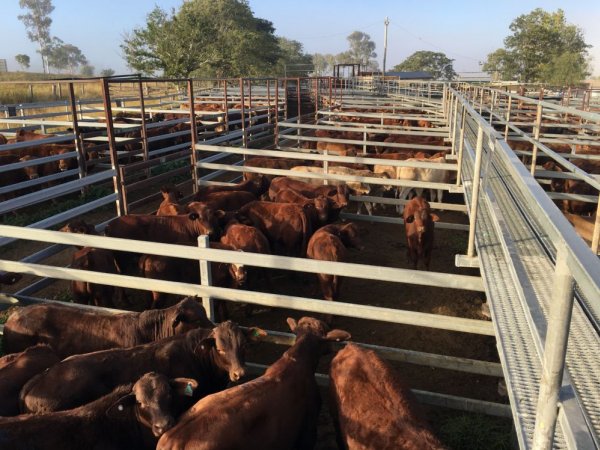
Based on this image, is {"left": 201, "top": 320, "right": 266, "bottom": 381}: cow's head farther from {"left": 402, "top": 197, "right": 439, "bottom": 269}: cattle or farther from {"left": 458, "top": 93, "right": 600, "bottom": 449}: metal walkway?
{"left": 402, "top": 197, "right": 439, "bottom": 269}: cattle

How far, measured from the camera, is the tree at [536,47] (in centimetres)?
5481

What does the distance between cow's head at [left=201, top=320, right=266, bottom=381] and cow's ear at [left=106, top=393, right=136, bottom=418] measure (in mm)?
721

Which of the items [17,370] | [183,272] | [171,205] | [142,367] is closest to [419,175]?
[171,205]

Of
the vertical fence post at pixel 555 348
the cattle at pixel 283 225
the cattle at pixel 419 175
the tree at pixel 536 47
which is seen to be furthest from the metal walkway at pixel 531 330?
the tree at pixel 536 47

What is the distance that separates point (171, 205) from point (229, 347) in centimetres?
444

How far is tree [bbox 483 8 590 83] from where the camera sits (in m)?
54.8

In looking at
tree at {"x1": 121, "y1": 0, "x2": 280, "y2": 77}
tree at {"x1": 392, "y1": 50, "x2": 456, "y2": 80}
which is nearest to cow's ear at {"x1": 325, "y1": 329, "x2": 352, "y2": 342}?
tree at {"x1": 121, "y1": 0, "x2": 280, "y2": 77}

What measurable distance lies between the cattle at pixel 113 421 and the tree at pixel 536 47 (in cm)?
5665

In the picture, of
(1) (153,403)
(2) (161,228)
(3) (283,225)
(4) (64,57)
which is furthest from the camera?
(4) (64,57)

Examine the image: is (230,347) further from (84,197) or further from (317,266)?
(84,197)

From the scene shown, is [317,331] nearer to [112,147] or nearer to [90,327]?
[90,327]

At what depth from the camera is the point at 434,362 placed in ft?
12.2

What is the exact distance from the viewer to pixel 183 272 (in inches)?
232

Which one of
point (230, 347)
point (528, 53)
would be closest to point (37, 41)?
point (528, 53)
